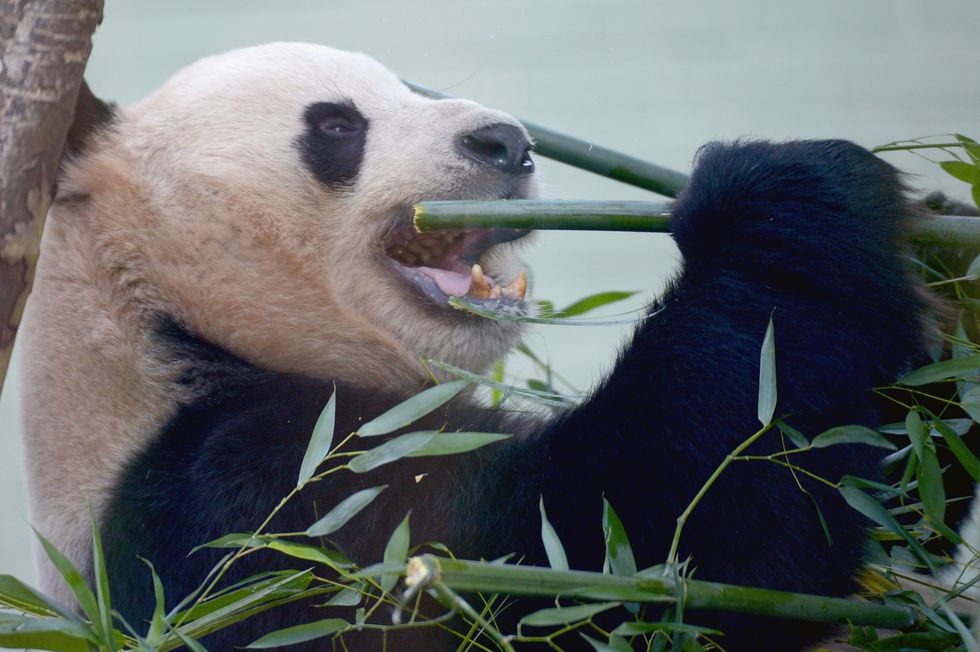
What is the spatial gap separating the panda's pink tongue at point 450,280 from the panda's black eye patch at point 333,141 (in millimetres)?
216

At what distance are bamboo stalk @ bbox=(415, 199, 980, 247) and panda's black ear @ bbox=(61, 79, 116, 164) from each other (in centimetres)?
73

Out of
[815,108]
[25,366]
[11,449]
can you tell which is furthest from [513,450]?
[11,449]

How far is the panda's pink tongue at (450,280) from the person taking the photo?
1.75 meters

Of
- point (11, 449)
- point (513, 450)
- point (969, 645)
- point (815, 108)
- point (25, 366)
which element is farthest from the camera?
point (11, 449)

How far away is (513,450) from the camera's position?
1.40 metres

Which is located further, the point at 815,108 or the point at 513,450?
the point at 815,108

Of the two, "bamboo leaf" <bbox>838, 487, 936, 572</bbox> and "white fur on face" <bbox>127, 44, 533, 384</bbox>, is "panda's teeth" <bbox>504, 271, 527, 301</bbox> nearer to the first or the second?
"white fur on face" <bbox>127, 44, 533, 384</bbox>

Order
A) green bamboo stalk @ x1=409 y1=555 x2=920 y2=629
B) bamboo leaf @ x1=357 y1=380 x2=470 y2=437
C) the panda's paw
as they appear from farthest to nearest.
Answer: the panda's paw → bamboo leaf @ x1=357 y1=380 x2=470 y2=437 → green bamboo stalk @ x1=409 y1=555 x2=920 y2=629

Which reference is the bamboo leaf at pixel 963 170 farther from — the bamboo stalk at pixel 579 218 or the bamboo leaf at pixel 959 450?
the bamboo leaf at pixel 959 450

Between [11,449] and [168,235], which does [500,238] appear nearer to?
[168,235]

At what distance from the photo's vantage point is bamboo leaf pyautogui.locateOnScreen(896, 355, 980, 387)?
127 cm

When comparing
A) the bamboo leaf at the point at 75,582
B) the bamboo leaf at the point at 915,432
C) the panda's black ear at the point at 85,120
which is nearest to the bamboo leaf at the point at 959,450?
the bamboo leaf at the point at 915,432

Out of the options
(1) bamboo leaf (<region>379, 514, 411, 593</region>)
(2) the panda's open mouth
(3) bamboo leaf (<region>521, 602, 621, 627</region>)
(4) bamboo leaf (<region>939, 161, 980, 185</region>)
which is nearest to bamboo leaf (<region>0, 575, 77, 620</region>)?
(1) bamboo leaf (<region>379, 514, 411, 593</region>)

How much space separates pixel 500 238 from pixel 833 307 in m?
0.63
